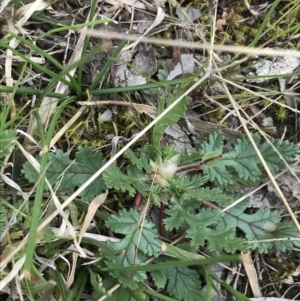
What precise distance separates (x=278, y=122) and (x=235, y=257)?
86 cm

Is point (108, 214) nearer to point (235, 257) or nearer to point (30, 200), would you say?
point (30, 200)

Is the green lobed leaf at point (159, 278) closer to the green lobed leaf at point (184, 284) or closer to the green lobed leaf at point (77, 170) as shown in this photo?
the green lobed leaf at point (184, 284)

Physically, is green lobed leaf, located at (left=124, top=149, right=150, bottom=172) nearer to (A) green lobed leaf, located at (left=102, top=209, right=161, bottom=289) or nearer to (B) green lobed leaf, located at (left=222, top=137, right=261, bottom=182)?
(A) green lobed leaf, located at (left=102, top=209, right=161, bottom=289)

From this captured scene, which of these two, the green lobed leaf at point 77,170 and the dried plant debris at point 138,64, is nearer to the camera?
the green lobed leaf at point 77,170

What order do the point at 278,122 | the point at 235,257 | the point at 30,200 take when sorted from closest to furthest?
the point at 235,257
the point at 30,200
the point at 278,122

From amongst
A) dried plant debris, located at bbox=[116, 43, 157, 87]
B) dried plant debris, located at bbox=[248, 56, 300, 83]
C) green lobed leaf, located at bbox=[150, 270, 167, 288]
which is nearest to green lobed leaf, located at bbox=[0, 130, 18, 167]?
dried plant debris, located at bbox=[116, 43, 157, 87]

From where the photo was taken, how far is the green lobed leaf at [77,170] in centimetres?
169

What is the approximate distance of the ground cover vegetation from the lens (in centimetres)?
162

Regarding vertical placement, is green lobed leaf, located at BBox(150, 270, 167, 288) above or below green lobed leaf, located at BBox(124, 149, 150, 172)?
below

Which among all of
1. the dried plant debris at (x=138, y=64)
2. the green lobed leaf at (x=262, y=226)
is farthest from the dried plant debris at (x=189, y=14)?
the green lobed leaf at (x=262, y=226)

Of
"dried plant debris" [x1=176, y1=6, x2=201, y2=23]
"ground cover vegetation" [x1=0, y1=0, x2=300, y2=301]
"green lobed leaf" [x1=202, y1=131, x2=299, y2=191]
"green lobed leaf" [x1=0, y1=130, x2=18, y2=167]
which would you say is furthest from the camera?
"dried plant debris" [x1=176, y1=6, x2=201, y2=23]

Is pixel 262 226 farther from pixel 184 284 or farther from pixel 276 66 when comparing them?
pixel 276 66

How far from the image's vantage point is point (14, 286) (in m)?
1.56

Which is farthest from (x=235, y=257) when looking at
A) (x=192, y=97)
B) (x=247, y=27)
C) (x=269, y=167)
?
(x=247, y=27)
